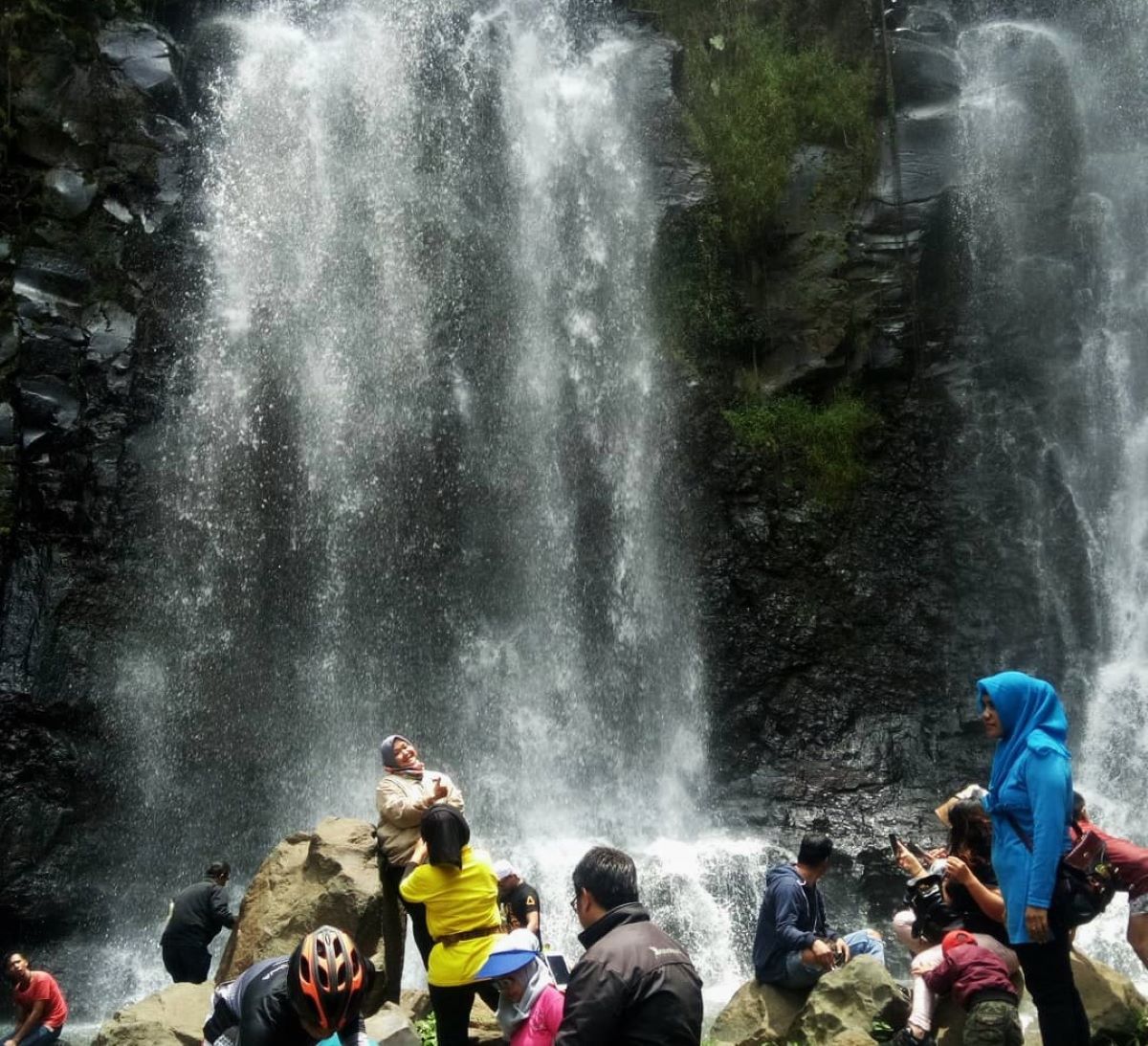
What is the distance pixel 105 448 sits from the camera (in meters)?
15.2

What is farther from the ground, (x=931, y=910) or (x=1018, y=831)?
(x=1018, y=831)

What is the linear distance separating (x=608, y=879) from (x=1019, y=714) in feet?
7.13

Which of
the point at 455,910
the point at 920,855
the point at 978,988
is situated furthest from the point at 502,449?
the point at 978,988

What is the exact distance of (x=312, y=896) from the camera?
7.18 meters

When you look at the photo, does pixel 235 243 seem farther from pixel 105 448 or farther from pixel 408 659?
pixel 408 659

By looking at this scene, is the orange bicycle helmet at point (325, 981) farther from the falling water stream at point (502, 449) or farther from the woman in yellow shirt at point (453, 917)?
the falling water stream at point (502, 449)

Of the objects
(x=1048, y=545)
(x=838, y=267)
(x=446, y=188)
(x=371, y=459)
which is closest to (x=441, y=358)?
(x=371, y=459)

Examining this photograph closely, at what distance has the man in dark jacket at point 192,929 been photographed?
8297 mm

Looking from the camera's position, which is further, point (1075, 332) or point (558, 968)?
point (1075, 332)

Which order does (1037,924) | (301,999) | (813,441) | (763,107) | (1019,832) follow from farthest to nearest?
1. (763,107)
2. (813,441)
3. (1019,832)
4. (1037,924)
5. (301,999)

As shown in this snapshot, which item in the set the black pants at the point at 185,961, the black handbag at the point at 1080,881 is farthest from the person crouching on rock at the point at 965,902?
the black pants at the point at 185,961

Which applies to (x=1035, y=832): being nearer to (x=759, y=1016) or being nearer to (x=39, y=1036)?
(x=759, y=1016)

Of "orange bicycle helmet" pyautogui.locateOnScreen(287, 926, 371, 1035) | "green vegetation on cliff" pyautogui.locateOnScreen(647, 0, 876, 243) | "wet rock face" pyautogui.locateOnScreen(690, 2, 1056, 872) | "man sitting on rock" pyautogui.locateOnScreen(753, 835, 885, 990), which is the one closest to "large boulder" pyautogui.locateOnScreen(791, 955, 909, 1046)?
"man sitting on rock" pyautogui.locateOnScreen(753, 835, 885, 990)

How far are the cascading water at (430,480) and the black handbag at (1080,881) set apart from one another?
22.4 feet
